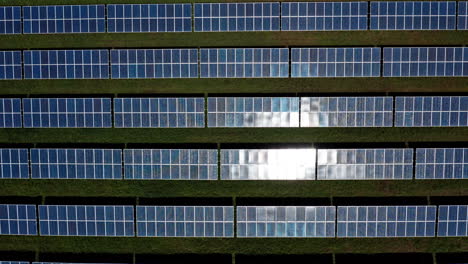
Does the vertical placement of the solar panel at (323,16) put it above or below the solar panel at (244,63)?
above

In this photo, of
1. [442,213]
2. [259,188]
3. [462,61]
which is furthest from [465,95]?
[259,188]

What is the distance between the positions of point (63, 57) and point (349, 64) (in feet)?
45.9

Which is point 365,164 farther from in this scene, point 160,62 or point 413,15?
point 160,62

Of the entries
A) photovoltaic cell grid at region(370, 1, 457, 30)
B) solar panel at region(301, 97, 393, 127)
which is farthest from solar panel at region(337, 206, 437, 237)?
photovoltaic cell grid at region(370, 1, 457, 30)

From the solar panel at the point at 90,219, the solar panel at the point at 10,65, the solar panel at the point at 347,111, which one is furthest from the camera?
the solar panel at the point at 10,65

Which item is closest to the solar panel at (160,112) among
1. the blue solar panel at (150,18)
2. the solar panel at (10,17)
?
the blue solar panel at (150,18)

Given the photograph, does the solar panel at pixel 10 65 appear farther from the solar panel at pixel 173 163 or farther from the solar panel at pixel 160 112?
the solar panel at pixel 173 163

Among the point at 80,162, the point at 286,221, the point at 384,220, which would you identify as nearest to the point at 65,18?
the point at 80,162

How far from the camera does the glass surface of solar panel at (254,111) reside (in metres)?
16.7

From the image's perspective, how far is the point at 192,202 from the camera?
17.0 metres

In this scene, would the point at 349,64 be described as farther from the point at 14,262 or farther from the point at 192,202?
the point at 14,262

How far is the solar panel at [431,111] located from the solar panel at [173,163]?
360 inches

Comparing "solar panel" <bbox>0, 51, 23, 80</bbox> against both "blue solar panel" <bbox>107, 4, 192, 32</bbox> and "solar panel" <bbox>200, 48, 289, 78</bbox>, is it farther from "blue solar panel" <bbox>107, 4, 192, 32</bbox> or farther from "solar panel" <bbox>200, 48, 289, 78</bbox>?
"solar panel" <bbox>200, 48, 289, 78</bbox>

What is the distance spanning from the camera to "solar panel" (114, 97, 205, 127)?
1678cm
